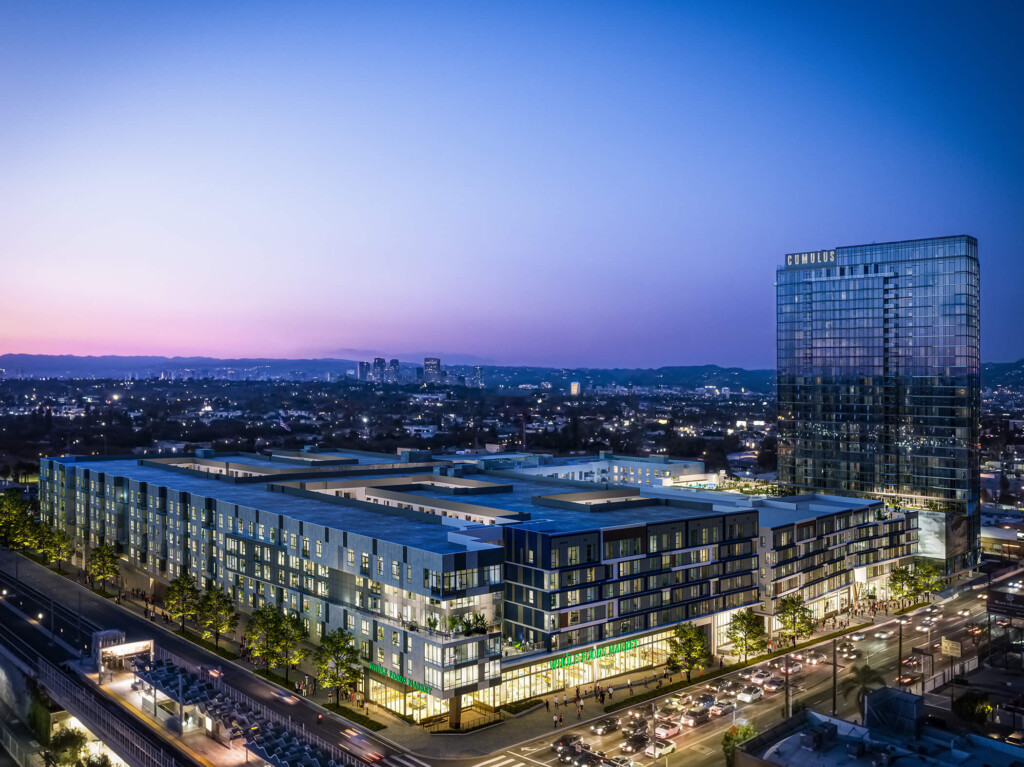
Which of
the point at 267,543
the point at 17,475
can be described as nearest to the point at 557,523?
the point at 267,543

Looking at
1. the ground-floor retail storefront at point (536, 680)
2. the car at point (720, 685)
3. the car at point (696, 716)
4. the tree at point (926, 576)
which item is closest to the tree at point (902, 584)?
the tree at point (926, 576)

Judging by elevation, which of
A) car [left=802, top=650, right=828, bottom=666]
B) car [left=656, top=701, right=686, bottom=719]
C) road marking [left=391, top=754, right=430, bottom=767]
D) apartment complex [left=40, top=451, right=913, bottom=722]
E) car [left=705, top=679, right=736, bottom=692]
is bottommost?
car [left=802, top=650, right=828, bottom=666]

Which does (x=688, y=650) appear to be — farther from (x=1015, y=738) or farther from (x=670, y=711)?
(x=1015, y=738)

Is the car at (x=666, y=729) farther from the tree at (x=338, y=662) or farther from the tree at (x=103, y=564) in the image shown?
the tree at (x=103, y=564)

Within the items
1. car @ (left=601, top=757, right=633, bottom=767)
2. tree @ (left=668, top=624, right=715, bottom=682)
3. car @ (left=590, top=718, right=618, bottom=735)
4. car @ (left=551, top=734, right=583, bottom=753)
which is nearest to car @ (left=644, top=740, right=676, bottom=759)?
car @ (left=601, top=757, right=633, bottom=767)

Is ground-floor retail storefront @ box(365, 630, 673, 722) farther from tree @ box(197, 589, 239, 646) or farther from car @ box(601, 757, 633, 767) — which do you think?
tree @ box(197, 589, 239, 646)

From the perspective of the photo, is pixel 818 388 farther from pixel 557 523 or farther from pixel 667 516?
pixel 557 523
